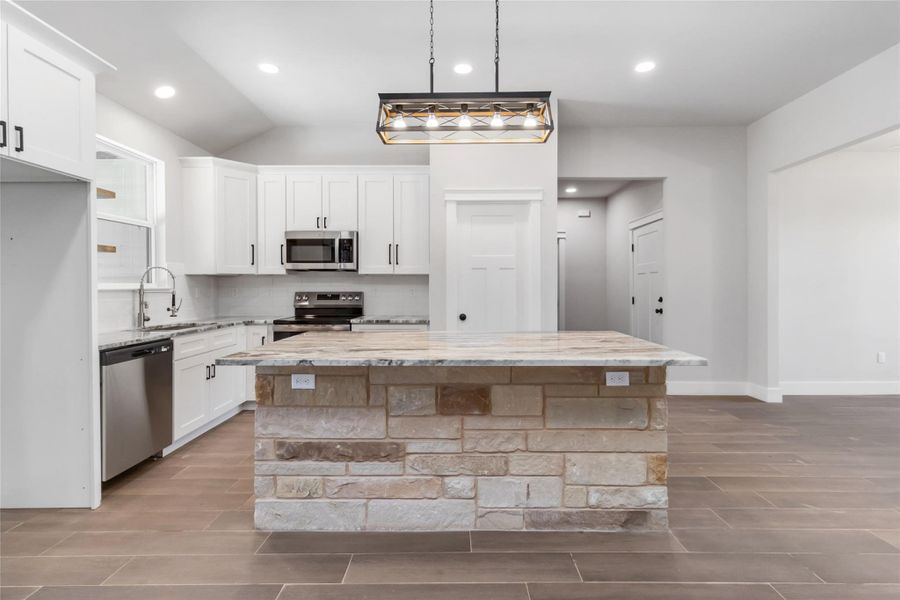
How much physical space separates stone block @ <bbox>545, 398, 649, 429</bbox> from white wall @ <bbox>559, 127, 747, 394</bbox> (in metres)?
3.41

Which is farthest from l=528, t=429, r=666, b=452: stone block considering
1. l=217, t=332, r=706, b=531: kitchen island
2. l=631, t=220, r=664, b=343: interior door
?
l=631, t=220, r=664, b=343: interior door

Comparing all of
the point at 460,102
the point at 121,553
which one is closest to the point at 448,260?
the point at 460,102

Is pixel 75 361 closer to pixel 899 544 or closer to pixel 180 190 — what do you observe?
pixel 180 190

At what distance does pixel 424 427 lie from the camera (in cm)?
240

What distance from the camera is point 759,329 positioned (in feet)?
17.2

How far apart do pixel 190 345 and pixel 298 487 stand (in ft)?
6.31

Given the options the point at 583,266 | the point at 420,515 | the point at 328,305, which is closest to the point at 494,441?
the point at 420,515

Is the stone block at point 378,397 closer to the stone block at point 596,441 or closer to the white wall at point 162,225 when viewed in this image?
the stone block at point 596,441

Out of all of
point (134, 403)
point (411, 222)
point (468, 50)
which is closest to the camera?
point (134, 403)

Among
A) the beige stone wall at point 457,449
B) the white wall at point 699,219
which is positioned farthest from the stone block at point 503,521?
the white wall at point 699,219

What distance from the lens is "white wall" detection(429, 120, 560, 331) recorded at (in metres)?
4.68

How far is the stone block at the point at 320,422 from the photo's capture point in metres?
2.40

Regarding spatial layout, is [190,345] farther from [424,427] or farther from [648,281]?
[648,281]

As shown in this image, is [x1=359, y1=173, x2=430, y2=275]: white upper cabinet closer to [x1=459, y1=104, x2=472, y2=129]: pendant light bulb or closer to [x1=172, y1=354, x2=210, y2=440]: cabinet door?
[x1=172, y1=354, x2=210, y2=440]: cabinet door
